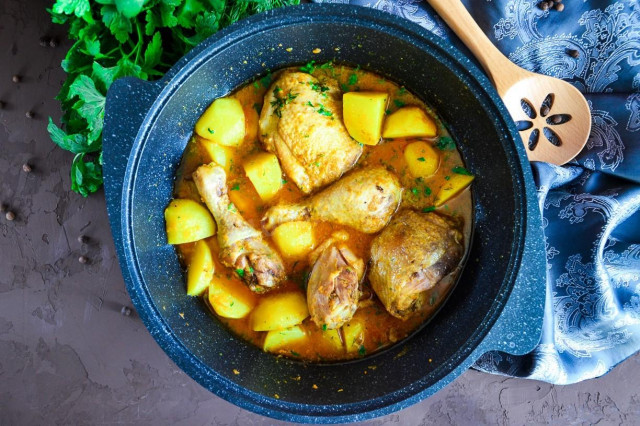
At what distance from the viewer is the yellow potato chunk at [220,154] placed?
8.63 feet

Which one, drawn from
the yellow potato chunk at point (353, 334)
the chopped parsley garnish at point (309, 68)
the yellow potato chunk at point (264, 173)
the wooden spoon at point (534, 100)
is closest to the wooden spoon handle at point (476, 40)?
the wooden spoon at point (534, 100)

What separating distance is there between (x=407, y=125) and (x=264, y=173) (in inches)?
29.2

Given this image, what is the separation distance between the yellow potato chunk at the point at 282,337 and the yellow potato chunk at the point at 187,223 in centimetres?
60

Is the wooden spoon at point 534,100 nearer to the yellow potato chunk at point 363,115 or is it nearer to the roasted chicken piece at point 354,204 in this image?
the yellow potato chunk at point 363,115

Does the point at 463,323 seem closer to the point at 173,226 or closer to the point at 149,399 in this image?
the point at 173,226

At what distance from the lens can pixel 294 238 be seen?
2574 millimetres

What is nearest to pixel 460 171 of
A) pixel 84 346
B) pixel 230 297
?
pixel 230 297

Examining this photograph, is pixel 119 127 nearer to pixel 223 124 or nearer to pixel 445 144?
pixel 223 124

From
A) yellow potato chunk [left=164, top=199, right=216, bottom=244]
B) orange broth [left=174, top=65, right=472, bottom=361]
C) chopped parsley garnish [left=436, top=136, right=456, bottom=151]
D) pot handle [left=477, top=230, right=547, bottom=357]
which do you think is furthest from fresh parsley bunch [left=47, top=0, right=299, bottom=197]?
pot handle [left=477, top=230, right=547, bottom=357]

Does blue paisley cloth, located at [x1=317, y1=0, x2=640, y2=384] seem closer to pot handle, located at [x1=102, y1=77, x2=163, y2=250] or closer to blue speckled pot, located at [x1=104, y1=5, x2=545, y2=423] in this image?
blue speckled pot, located at [x1=104, y1=5, x2=545, y2=423]

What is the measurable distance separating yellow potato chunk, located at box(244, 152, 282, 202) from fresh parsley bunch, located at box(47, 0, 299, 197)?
65 centimetres

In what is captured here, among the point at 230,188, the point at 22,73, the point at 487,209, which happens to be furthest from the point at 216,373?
the point at 22,73

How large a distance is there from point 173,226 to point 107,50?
97cm

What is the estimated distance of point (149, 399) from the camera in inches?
119
